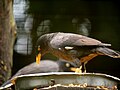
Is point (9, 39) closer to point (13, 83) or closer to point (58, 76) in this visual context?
point (13, 83)

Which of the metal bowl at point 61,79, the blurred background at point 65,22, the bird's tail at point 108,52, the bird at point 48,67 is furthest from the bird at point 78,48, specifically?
the blurred background at point 65,22

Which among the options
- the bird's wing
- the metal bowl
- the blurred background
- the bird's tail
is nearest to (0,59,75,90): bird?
the blurred background

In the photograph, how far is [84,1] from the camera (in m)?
3.71

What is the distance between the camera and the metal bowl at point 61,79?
6.37 feet

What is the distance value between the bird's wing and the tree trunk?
580 mm

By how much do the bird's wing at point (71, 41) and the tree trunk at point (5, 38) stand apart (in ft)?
1.90

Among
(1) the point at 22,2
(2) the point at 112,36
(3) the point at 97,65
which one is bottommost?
(3) the point at 97,65

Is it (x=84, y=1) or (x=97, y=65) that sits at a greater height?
(x=84, y=1)

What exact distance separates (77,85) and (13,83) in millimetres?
360

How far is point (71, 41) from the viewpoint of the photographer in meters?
2.41

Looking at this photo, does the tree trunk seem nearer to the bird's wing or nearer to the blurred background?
the blurred background

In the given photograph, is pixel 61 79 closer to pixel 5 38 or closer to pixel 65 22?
pixel 5 38

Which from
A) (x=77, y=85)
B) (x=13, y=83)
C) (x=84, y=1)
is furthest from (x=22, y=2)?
(x=77, y=85)

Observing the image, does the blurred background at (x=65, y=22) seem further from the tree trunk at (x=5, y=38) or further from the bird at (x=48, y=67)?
the tree trunk at (x=5, y=38)
